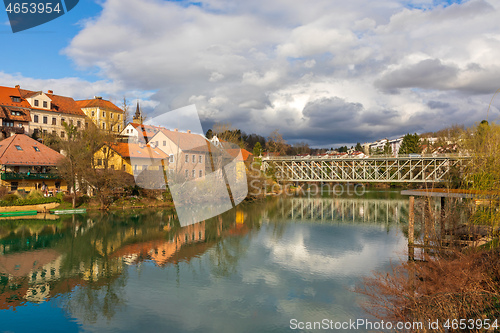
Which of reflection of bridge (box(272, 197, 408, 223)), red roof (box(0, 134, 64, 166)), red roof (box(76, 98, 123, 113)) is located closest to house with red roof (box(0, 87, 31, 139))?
red roof (box(0, 134, 64, 166))

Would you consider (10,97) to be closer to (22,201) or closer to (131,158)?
(131,158)

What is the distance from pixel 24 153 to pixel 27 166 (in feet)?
6.25

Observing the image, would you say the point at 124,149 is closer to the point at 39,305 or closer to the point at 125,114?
the point at 125,114

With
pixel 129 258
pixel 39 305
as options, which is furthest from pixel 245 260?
pixel 39 305

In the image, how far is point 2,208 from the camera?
113 ft

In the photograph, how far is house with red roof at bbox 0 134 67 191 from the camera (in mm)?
38531

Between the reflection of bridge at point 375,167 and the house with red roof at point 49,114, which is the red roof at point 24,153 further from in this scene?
the reflection of bridge at point 375,167

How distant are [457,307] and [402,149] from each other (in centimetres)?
8773

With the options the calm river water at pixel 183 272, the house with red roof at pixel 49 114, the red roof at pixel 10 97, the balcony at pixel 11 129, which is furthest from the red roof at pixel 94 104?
the calm river water at pixel 183 272

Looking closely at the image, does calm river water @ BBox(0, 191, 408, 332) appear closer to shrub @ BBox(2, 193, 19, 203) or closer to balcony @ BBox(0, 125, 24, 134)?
shrub @ BBox(2, 193, 19, 203)

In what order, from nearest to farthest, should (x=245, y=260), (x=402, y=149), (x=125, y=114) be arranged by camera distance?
(x=245, y=260) < (x=125, y=114) < (x=402, y=149)

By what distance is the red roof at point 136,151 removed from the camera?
47812mm

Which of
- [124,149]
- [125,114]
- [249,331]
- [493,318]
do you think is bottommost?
[249,331]

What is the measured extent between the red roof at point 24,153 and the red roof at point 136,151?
7.42 m
